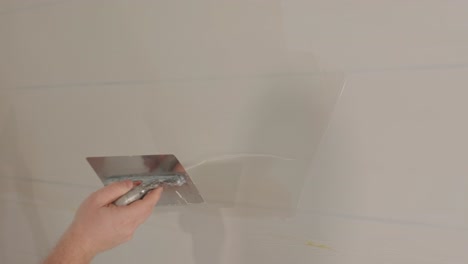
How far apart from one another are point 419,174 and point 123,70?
2.14ft

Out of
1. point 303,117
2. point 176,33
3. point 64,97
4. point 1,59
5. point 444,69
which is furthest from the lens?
point 1,59

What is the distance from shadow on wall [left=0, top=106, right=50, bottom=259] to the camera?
45.9 inches

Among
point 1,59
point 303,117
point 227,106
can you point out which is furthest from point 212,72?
point 1,59

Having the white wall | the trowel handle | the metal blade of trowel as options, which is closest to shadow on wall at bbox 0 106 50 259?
the white wall

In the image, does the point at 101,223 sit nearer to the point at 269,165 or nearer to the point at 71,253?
the point at 71,253

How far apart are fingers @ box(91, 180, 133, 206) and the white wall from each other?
0.21 metres

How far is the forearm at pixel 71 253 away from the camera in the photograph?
27.3 inches

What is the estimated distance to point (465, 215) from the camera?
63cm

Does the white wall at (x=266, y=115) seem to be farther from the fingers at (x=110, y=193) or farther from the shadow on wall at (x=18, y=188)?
the fingers at (x=110, y=193)

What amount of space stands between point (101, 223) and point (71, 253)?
0.09 m

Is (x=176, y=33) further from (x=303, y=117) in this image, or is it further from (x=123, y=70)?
(x=303, y=117)

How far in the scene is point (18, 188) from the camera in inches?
47.3

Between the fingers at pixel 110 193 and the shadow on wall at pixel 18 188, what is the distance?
1.99 feet

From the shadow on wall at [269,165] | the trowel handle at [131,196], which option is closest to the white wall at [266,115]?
the shadow on wall at [269,165]
